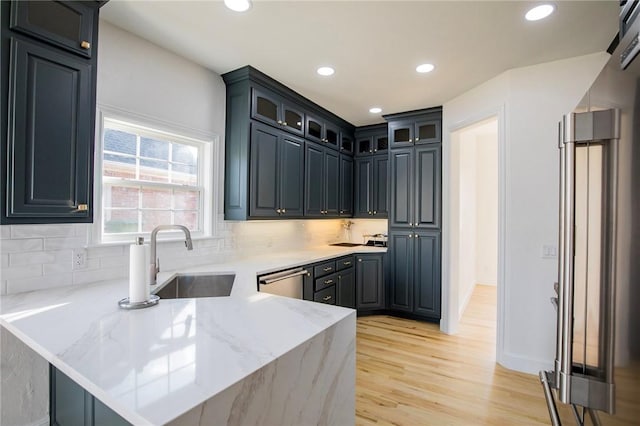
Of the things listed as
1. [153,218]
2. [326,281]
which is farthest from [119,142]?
[326,281]

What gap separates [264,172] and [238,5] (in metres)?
1.49

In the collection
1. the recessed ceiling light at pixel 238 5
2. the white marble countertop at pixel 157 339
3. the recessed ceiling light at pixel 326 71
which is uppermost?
the recessed ceiling light at pixel 326 71

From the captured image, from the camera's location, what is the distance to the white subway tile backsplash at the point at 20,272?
1799 mm

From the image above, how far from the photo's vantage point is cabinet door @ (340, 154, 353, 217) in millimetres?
4582

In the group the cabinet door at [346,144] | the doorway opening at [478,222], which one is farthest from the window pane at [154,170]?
the doorway opening at [478,222]

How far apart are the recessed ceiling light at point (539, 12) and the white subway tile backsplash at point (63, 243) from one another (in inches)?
132

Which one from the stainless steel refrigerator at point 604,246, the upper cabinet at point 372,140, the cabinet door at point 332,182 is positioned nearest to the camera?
the stainless steel refrigerator at point 604,246

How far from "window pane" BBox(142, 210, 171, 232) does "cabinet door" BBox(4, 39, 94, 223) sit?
0.70 meters

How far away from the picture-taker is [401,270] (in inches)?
165

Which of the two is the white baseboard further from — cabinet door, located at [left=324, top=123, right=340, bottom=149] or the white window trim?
cabinet door, located at [left=324, top=123, right=340, bottom=149]

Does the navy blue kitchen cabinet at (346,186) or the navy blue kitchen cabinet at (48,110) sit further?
the navy blue kitchen cabinet at (346,186)

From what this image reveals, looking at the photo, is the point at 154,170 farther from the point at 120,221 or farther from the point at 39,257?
the point at 39,257

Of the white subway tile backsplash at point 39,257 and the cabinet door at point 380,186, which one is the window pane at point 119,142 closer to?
the white subway tile backsplash at point 39,257

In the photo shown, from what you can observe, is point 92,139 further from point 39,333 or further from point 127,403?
point 127,403
